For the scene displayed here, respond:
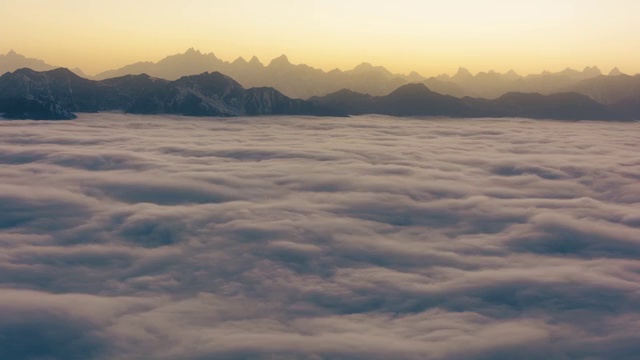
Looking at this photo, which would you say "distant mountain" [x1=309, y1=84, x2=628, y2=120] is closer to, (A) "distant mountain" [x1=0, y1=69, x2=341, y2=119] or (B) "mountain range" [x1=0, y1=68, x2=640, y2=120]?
(B) "mountain range" [x1=0, y1=68, x2=640, y2=120]

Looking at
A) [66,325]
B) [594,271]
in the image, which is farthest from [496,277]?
[66,325]

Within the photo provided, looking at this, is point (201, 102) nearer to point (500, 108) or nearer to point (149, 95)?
point (149, 95)

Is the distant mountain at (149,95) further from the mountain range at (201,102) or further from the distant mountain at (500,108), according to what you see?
the distant mountain at (500,108)

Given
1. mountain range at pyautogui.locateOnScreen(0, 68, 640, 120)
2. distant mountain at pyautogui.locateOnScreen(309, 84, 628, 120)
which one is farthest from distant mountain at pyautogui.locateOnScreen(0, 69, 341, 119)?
distant mountain at pyautogui.locateOnScreen(309, 84, 628, 120)

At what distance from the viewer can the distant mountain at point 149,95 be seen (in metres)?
155

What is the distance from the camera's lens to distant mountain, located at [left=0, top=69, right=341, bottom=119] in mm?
155125

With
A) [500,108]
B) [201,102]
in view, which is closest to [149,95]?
[201,102]

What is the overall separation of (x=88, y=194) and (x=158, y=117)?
117241 millimetres

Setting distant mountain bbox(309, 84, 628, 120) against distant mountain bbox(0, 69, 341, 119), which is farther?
distant mountain bbox(309, 84, 628, 120)

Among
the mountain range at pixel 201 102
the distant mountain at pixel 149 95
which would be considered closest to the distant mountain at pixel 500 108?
the mountain range at pixel 201 102

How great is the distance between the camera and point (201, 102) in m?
168

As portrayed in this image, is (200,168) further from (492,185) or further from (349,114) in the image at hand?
(349,114)

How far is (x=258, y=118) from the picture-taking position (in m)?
166

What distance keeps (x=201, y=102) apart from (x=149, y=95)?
53.5 feet
